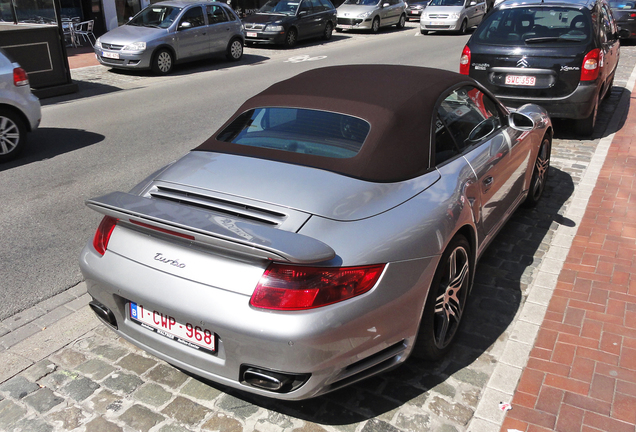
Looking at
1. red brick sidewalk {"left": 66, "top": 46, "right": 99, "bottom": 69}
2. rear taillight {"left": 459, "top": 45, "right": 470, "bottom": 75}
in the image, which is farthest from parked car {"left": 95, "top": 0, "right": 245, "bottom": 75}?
rear taillight {"left": 459, "top": 45, "right": 470, "bottom": 75}

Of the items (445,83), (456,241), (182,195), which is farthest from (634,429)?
(182,195)

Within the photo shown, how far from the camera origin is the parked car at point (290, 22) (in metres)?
19.5

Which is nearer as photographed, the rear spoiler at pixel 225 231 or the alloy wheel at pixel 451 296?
the rear spoiler at pixel 225 231

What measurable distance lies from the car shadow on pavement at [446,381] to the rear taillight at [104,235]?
1009 millimetres

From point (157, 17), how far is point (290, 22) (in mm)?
5704

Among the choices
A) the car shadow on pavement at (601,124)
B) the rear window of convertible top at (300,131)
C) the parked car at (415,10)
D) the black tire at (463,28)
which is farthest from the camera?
the parked car at (415,10)

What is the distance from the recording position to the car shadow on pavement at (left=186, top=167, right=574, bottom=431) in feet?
10.4

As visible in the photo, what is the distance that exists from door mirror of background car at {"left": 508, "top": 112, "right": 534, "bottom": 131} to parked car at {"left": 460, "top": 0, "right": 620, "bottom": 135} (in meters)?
3.53

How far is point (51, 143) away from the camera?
28.6 ft

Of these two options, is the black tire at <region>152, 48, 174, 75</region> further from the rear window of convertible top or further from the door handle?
the door handle

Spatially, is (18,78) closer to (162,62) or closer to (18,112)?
(18,112)

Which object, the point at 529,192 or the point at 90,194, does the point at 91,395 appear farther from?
the point at 529,192

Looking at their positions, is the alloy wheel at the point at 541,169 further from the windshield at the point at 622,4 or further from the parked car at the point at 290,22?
the windshield at the point at 622,4

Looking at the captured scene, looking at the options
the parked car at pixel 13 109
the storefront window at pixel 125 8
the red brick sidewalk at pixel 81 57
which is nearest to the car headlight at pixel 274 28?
the red brick sidewalk at pixel 81 57
